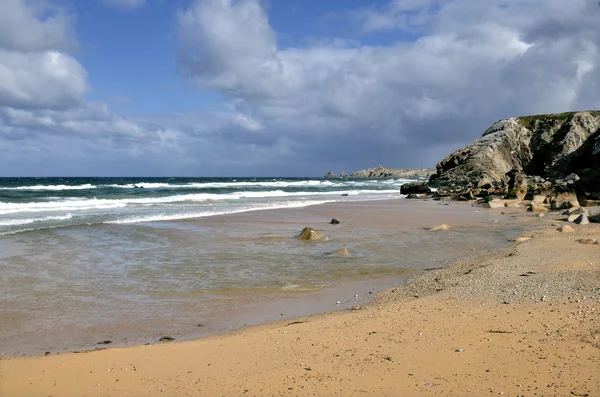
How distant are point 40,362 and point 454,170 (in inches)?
Answer: 2033

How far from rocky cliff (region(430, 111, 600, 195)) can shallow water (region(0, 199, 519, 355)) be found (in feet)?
108

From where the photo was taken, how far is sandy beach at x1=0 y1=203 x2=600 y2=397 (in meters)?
4.39

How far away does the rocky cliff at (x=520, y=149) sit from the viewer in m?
49.4

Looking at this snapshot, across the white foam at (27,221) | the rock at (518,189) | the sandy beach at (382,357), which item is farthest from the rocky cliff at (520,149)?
the sandy beach at (382,357)

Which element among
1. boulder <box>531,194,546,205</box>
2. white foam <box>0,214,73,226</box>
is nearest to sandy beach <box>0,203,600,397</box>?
white foam <box>0,214,73,226</box>

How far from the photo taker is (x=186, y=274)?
10.7 m

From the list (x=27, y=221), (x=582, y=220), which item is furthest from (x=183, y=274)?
(x=27, y=221)

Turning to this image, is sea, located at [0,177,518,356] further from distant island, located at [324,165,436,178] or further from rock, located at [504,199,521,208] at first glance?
distant island, located at [324,165,436,178]

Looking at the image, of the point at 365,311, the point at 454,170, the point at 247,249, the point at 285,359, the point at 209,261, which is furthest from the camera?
the point at 454,170

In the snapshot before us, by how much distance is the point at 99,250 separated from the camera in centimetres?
1402

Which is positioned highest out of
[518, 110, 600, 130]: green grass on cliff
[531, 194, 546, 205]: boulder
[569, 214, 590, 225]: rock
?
[518, 110, 600, 130]: green grass on cliff

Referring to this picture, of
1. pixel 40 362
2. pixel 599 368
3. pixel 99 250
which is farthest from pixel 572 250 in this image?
pixel 99 250

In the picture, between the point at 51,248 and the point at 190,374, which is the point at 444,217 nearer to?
the point at 51,248

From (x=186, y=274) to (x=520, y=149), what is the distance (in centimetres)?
5102
